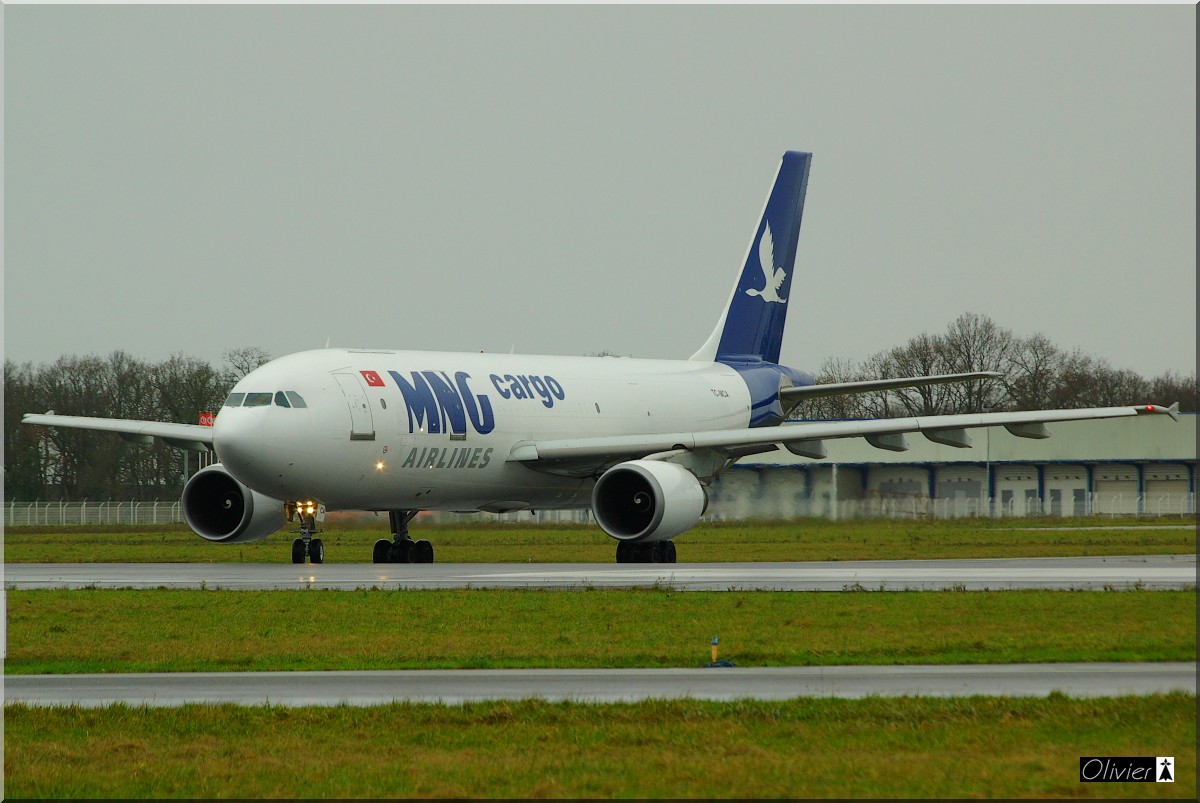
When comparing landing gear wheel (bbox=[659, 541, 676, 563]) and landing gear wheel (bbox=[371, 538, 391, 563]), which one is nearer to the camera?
landing gear wheel (bbox=[659, 541, 676, 563])

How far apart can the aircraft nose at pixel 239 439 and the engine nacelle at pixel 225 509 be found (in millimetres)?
4196

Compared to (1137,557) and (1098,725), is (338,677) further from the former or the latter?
(1137,557)

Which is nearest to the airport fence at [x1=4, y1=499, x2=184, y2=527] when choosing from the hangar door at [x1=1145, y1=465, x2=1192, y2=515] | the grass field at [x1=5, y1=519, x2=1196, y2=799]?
the hangar door at [x1=1145, y1=465, x2=1192, y2=515]

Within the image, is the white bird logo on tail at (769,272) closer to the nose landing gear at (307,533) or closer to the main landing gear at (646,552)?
the main landing gear at (646,552)

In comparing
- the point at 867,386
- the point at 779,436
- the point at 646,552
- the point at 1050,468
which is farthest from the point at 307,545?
the point at 1050,468

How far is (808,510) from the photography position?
39.6 m

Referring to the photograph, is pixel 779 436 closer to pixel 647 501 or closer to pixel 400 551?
Answer: pixel 647 501

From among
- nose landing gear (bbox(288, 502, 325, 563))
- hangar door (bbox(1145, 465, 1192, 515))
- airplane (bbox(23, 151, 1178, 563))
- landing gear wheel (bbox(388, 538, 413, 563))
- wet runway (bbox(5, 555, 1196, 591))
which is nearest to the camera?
wet runway (bbox(5, 555, 1196, 591))

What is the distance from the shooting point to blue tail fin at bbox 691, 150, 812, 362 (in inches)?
1693

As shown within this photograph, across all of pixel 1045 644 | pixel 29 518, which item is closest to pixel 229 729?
pixel 1045 644

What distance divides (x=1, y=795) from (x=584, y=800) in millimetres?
3286

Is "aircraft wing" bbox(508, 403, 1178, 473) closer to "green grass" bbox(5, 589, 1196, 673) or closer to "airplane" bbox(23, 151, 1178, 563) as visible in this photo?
"airplane" bbox(23, 151, 1178, 563)

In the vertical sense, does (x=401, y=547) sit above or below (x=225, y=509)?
below

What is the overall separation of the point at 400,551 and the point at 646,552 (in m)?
5.08
